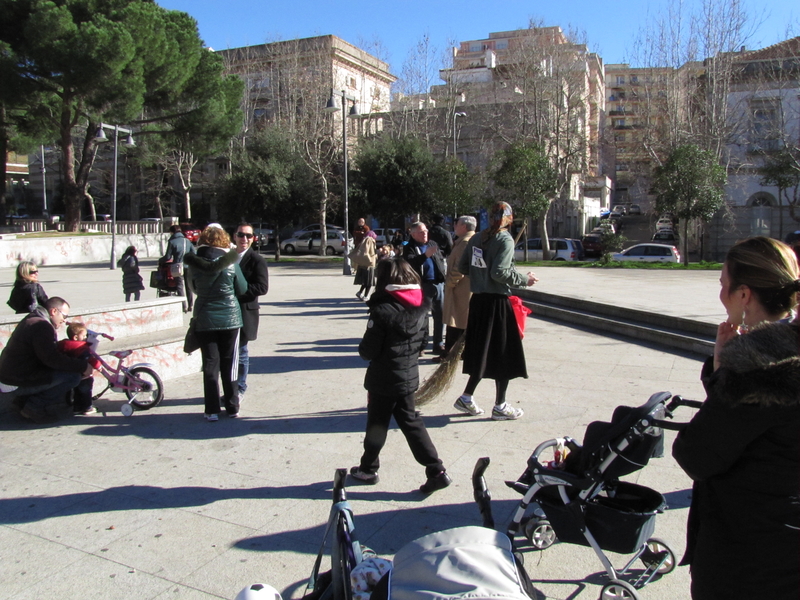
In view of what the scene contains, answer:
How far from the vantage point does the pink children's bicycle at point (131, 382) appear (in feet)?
19.1

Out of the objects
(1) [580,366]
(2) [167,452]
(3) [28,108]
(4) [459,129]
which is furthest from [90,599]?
(4) [459,129]

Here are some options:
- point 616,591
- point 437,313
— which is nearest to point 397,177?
point 437,313

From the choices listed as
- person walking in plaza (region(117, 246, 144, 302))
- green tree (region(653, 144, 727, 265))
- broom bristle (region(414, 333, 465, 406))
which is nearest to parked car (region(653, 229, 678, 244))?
green tree (region(653, 144, 727, 265))

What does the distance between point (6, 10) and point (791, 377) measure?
33.5m

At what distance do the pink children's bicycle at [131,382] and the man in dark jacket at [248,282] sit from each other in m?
0.79

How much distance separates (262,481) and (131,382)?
223 centimetres

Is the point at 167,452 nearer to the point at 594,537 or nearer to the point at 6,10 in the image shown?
the point at 594,537

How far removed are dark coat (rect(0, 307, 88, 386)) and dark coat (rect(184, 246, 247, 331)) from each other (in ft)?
4.09

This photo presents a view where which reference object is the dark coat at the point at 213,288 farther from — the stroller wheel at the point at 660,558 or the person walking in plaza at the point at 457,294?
the stroller wheel at the point at 660,558

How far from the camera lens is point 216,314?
5.45 metres

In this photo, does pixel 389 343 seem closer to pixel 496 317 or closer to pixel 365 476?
pixel 365 476

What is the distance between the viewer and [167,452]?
16.1 feet

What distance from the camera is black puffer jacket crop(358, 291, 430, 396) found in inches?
159

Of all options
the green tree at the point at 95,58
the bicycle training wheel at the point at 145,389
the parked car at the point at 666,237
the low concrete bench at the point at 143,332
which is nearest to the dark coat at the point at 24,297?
the low concrete bench at the point at 143,332
